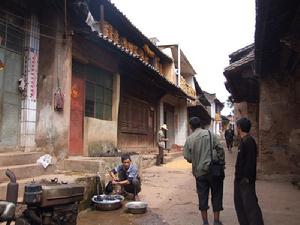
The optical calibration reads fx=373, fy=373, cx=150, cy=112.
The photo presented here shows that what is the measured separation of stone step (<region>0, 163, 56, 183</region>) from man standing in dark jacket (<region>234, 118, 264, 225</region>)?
4.04 metres

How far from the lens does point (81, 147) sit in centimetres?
1036

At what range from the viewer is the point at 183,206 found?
808 cm

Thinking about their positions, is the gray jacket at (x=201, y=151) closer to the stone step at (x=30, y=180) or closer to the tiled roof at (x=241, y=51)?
the stone step at (x=30, y=180)

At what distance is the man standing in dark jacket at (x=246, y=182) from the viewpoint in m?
5.53

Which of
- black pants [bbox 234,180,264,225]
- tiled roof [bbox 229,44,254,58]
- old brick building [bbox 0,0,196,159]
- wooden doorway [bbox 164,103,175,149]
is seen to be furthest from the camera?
wooden doorway [bbox 164,103,175,149]

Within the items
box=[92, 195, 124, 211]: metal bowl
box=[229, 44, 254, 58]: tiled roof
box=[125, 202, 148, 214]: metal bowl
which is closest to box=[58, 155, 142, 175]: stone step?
box=[92, 195, 124, 211]: metal bowl

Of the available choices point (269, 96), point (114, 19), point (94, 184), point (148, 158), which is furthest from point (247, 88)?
point (94, 184)

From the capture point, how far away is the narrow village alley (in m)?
6.75

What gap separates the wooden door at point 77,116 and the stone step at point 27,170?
5.78 ft

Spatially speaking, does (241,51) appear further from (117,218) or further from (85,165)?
(117,218)

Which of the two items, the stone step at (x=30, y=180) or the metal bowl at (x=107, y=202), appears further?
the metal bowl at (x=107, y=202)

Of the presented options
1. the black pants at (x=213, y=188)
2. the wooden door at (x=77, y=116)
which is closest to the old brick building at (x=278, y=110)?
the black pants at (x=213, y=188)

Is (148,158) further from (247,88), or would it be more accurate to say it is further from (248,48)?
(248,48)

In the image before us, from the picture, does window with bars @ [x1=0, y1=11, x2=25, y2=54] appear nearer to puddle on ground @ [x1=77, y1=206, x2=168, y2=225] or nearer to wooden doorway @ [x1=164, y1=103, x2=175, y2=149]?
puddle on ground @ [x1=77, y1=206, x2=168, y2=225]
